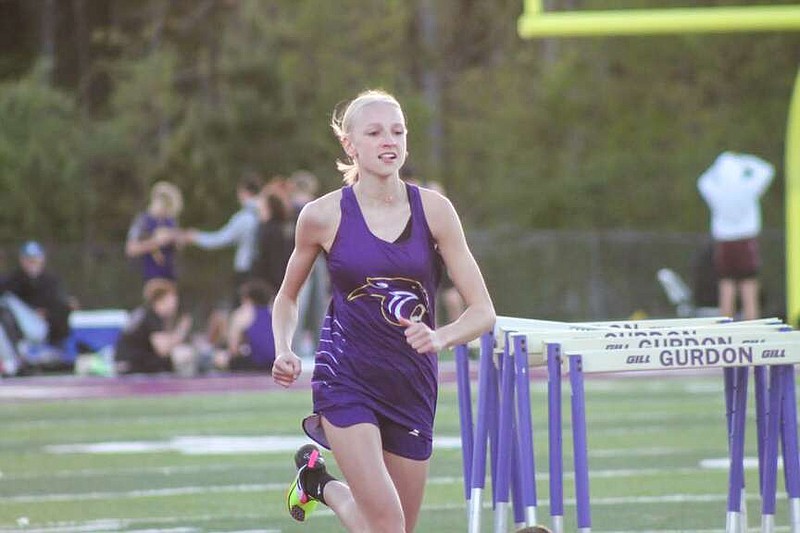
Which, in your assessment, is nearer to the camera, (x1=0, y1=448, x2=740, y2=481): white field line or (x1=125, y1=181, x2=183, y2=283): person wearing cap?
(x1=0, y1=448, x2=740, y2=481): white field line

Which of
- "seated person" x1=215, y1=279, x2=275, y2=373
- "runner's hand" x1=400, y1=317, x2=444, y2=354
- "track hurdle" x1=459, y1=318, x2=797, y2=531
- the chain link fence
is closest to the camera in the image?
Answer: "runner's hand" x1=400, y1=317, x2=444, y2=354

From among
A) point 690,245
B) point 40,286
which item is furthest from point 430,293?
point 690,245

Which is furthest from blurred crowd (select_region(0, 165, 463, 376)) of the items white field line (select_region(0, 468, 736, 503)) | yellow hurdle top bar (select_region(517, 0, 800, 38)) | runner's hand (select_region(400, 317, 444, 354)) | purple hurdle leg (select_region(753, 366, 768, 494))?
runner's hand (select_region(400, 317, 444, 354))

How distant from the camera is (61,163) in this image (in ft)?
95.7

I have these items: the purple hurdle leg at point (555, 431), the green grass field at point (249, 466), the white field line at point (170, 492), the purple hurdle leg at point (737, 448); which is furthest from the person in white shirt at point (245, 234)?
the purple hurdle leg at point (555, 431)

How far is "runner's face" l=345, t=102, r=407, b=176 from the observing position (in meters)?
6.00

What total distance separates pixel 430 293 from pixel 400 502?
65 cm

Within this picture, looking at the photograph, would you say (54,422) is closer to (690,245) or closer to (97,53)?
(690,245)

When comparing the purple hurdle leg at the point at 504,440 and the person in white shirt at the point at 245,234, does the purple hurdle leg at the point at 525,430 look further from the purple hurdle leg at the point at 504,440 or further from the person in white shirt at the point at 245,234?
the person in white shirt at the point at 245,234

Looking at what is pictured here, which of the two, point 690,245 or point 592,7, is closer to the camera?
point 690,245

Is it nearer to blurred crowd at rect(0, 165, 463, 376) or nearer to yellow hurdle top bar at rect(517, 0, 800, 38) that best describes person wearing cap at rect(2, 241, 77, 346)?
blurred crowd at rect(0, 165, 463, 376)

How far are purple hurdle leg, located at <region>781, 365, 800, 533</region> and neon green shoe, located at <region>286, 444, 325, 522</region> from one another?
1.55 meters

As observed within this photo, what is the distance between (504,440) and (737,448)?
0.88m

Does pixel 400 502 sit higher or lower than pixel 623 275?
higher
